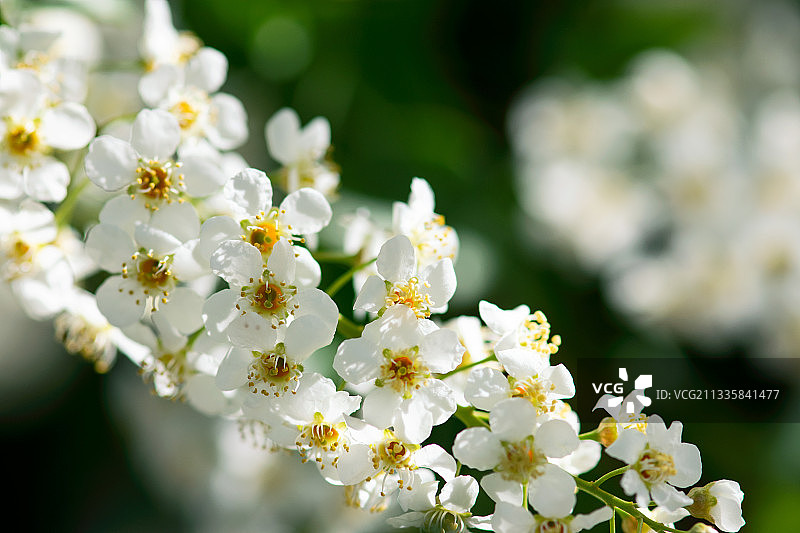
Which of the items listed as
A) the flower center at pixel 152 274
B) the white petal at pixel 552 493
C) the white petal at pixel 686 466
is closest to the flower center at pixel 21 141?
the flower center at pixel 152 274

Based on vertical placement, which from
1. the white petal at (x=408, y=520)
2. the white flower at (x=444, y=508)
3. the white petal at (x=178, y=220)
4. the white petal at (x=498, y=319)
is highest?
the white petal at (x=178, y=220)

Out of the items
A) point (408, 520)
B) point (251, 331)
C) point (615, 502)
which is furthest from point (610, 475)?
point (251, 331)

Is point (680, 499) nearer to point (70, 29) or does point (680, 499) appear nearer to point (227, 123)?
point (227, 123)

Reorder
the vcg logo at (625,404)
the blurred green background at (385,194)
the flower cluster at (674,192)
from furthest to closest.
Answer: the flower cluster at (674,192) → the blurred green background at (385,194) → the vcg logo at (625,404)

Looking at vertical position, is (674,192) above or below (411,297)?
above

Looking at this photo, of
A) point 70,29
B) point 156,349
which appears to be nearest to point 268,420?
point 156,349

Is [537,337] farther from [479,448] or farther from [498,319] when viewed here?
[479,448]

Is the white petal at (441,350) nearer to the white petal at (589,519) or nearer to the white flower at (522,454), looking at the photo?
the white flower at (522,454)

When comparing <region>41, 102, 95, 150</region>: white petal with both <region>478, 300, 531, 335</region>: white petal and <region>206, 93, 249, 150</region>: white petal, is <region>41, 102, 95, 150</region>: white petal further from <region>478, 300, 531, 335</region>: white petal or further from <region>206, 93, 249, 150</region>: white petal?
<region>478, 300, 531, 335</region>: white petal
